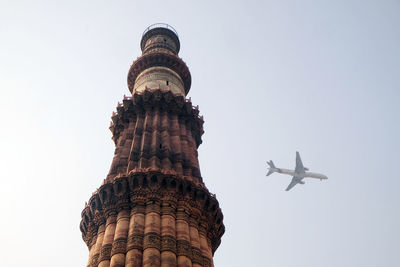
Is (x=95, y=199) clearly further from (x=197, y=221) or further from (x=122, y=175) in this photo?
(x=197, y=221)

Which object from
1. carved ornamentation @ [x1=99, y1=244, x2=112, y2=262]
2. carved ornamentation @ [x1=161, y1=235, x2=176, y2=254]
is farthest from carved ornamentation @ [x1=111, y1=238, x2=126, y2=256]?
carved ornamentation @ [x1=161, y1=235, x2=176, y2=254]

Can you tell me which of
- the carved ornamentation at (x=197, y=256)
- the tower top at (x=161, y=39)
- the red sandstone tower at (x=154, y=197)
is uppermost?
the tower top at (x=161, y=39)

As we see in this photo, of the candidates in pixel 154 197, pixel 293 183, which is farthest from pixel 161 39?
pixel 293 183

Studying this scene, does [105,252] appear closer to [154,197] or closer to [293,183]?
[154,197]

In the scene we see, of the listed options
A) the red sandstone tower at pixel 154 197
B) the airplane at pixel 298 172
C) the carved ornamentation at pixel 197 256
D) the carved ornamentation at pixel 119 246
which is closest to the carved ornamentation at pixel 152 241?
the red sandstone tower at pixel 154 197

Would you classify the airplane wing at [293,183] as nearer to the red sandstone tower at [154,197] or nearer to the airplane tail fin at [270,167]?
the airplane tail fin at [270,167]

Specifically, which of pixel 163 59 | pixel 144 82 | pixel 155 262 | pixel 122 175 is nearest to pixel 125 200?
pixel 122 175

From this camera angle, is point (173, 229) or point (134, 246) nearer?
point (134, 246)

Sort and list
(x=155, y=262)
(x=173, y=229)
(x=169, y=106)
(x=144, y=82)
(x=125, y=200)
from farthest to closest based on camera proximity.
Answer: (x=144, y=82)
(x=169, y=106)
(x=125, y=200)
(x=173, y=229)
(x=155, y=262)

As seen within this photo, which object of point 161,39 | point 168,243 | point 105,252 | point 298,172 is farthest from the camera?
point 298,172
